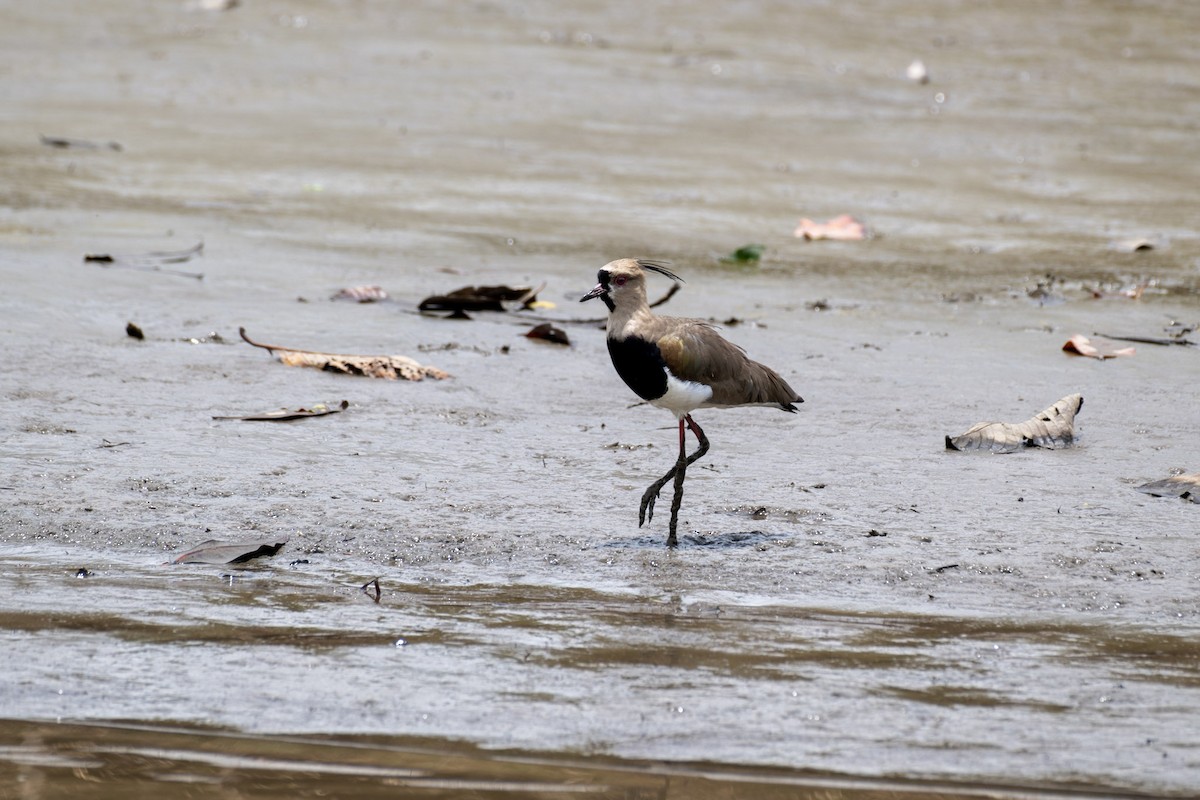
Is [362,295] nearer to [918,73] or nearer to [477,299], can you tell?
[477,299]

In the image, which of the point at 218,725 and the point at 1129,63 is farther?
the point at 1129,63

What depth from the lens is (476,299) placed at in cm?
769

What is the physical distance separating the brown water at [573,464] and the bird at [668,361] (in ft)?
0.68

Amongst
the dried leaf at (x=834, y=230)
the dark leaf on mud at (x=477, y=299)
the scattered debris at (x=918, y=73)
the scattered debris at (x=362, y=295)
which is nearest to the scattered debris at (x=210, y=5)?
the scattered debris at (x=918, y=73)

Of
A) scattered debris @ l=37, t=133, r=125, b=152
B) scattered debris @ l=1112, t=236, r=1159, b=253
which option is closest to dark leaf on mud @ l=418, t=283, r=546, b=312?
scattered debris @ l=1112, t=236, r=1159, b=253

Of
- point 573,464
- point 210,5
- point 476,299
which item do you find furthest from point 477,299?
point 210,5

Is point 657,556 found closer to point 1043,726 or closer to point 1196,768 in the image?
point 1043,726

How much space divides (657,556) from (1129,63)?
11.6m

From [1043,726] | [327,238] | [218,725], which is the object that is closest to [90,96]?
[327,238]

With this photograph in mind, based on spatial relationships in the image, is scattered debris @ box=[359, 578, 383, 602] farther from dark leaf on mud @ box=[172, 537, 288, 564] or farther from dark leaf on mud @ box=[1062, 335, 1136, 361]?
dark leaf on mud @ box=[1062, 335, 1136, 361]

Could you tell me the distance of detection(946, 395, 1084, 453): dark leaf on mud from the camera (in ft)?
19.2

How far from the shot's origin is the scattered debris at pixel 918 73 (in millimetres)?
14109

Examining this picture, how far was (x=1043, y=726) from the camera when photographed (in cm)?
371

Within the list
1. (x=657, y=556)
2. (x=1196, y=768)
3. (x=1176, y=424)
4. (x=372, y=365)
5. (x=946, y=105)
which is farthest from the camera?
(x=946, y=105)
